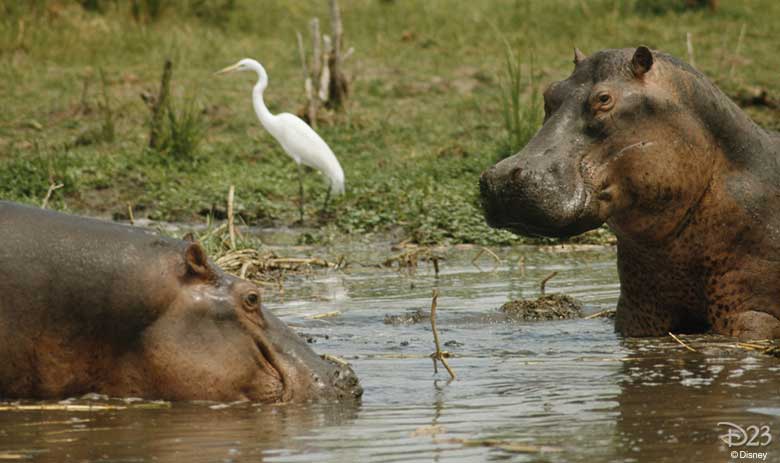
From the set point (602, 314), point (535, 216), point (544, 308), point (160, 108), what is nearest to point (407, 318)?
point (544, 308)

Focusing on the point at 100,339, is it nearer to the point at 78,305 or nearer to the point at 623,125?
the point at 78,305

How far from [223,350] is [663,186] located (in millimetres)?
1743

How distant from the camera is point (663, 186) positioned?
17.4 ft

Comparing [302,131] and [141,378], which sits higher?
[302,131]

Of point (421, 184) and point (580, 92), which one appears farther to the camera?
point (421, 184)

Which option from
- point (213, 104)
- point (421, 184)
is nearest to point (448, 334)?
point (421, 184)

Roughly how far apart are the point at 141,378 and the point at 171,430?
358 millimetres

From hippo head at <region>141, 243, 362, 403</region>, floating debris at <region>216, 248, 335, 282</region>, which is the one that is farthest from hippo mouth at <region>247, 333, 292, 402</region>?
floating debris at <region>216, 248, 335, 282</region>

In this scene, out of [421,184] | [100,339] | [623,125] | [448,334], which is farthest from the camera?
[421,184]

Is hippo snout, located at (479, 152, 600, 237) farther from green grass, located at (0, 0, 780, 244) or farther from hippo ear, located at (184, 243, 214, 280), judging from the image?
green grass, located at (0, 0, 780, 244)

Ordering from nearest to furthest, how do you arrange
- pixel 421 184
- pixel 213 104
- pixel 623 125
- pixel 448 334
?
pixel 623 125 → pixel 448 334 → pixel 421 184 → pixel 213 104

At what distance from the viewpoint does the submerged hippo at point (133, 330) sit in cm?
445

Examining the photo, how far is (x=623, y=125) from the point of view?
5250 mm

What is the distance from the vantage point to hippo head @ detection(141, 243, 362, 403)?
14.6ft
